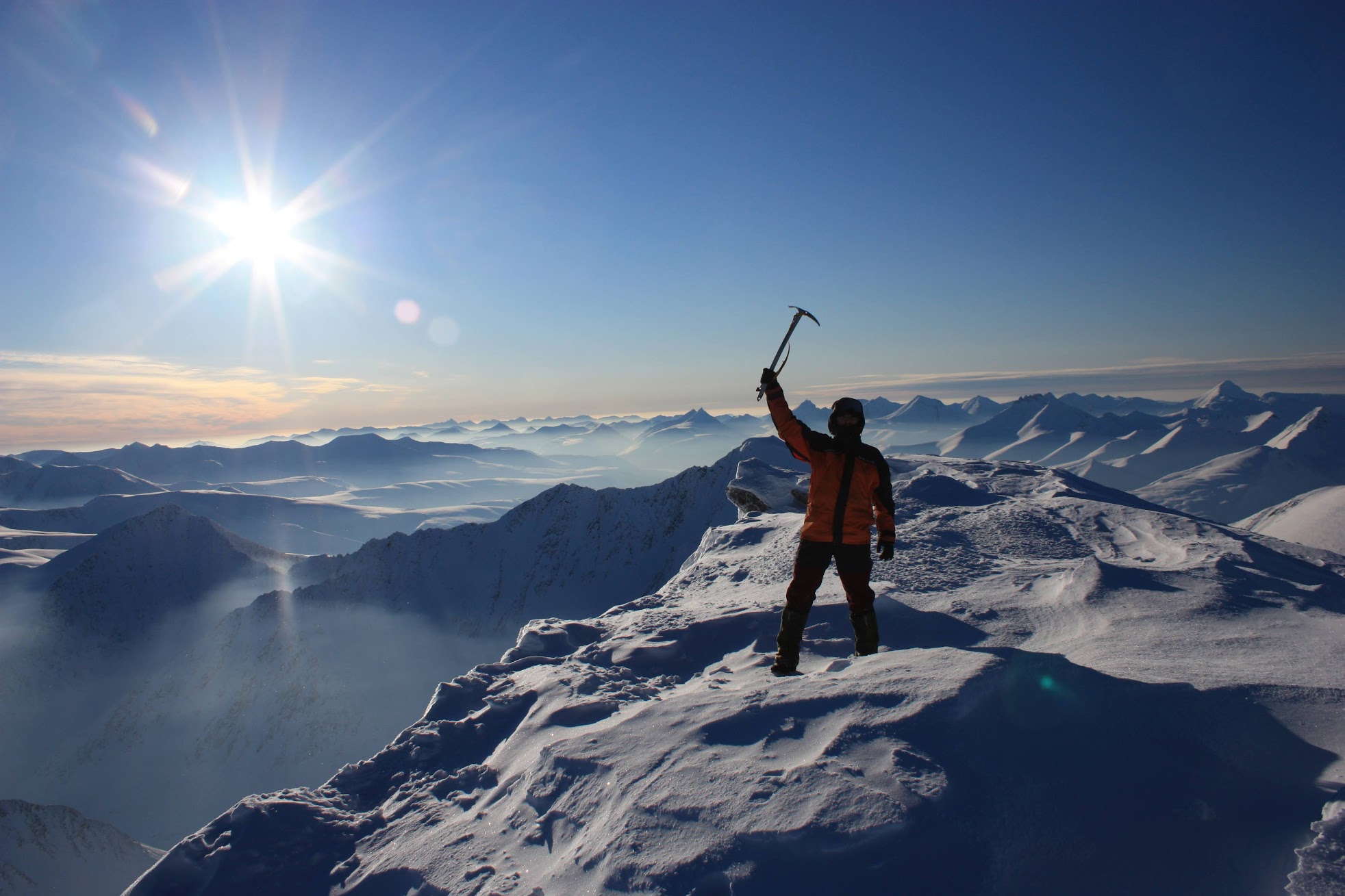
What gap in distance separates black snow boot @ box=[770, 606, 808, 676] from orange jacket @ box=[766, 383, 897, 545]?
98 cm

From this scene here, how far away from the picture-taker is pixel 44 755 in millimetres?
113250

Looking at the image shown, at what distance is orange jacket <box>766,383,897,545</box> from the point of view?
262 inches

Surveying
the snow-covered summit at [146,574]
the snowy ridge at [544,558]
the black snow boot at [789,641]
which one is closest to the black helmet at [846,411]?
the black snow boot at [789,641]

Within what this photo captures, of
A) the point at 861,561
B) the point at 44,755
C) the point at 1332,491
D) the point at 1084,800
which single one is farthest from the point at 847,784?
the point at 44,755

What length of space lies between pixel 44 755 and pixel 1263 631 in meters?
177

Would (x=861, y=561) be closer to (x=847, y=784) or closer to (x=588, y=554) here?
(x=847, y=784)

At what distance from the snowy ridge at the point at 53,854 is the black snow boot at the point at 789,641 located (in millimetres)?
77319

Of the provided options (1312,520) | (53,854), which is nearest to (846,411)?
(53,854)

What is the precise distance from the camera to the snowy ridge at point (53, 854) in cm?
5034

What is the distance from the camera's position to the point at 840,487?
6688 mm

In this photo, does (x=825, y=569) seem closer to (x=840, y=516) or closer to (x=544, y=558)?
(x=840, y=516)

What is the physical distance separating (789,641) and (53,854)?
81174 millimetres

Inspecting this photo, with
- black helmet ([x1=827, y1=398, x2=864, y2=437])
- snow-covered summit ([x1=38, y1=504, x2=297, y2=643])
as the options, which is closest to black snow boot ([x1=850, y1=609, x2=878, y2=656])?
black helmet ([x1=827, y1=398, x2=864, y2=437])

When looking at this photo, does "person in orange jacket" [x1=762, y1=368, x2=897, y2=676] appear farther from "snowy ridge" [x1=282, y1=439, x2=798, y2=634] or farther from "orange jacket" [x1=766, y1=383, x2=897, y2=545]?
"snowy ridge" [x1=282, y1=439, x2=798, y2=634]
